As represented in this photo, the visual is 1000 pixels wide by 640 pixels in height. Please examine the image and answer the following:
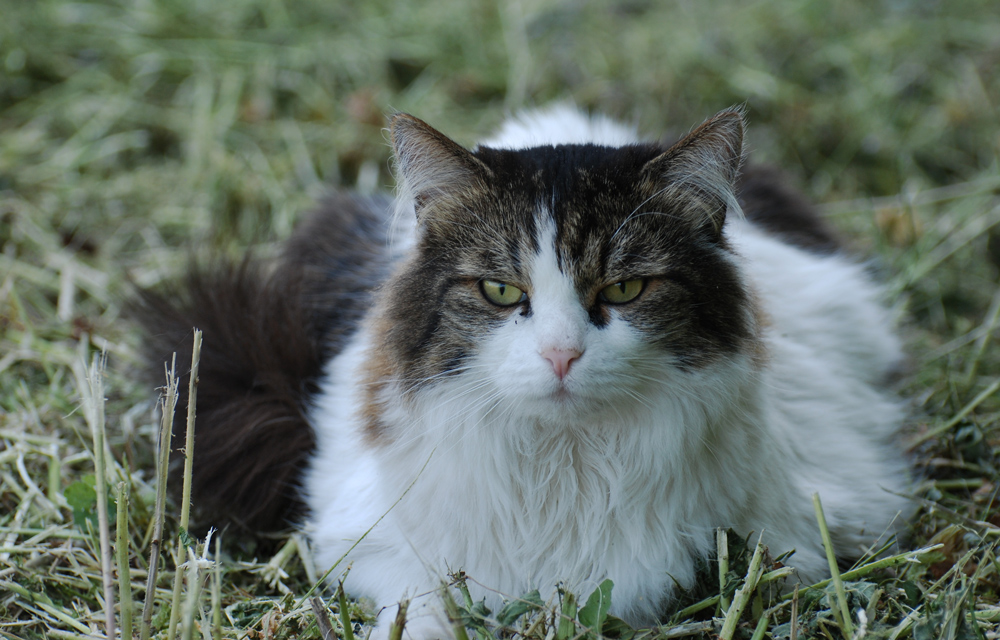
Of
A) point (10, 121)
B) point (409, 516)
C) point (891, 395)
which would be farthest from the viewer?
point (10, 121)

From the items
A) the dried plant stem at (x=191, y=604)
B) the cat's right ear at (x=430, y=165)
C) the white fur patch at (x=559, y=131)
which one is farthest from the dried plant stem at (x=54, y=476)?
the white fur patch at (x=559, y=131)

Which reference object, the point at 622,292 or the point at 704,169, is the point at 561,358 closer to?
the point at 622,292

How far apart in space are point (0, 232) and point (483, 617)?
106 inches

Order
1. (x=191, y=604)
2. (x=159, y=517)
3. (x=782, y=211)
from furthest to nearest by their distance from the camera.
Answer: (x=782, y=211) < (x=159, y=517) < (x=191, y=604)

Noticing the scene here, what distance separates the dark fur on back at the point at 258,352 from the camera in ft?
7.28

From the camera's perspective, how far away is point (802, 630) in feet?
5.38

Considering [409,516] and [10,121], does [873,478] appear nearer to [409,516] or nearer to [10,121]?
[409,516]

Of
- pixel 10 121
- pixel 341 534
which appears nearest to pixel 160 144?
pixel 10 121

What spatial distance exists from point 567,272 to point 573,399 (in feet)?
0.79

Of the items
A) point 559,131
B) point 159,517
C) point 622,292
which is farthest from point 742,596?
point 559,131

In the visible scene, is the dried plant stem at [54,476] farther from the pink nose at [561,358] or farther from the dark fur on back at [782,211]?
the dark fur on back at [782,211]

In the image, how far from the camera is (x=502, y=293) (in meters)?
1.62

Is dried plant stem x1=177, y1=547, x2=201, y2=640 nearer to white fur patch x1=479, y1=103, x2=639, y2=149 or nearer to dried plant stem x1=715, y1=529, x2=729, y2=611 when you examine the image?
dried plant stem x1=715, y1=529, x2=729, y2=611

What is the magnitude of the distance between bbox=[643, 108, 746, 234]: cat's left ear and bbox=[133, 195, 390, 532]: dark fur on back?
930mm
